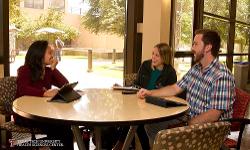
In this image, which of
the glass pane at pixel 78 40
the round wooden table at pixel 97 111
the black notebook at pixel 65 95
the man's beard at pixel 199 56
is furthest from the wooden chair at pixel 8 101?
the man's beard at pixel 199 56

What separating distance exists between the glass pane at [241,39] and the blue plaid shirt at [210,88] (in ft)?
18.4

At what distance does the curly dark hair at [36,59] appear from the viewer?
3.04 m

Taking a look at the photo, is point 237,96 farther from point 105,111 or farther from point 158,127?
point 105,111

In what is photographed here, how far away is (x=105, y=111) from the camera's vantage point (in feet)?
7.64

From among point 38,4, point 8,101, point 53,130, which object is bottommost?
point 53,130

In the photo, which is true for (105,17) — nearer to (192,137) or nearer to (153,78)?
(153,78)

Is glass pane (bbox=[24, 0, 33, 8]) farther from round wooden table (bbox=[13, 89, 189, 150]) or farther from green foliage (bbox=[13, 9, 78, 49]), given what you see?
round wooden table (bbox=[13, 89, 189, 150])

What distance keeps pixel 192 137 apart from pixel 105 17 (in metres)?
3.24

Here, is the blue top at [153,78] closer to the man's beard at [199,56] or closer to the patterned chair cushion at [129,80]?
the patterned chair cushion at [129,80]

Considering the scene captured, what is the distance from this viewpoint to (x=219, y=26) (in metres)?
7.25

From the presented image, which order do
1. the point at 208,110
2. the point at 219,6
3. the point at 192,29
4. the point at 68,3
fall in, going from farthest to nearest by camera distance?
1. the point at 219,6
2. the point at 192,29
3. the point at 68,3
4. the point at 208,110

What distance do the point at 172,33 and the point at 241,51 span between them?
13.8ft

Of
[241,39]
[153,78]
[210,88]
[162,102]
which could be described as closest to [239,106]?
[210,88]

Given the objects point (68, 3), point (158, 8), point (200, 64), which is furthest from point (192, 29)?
point (200, 64)
